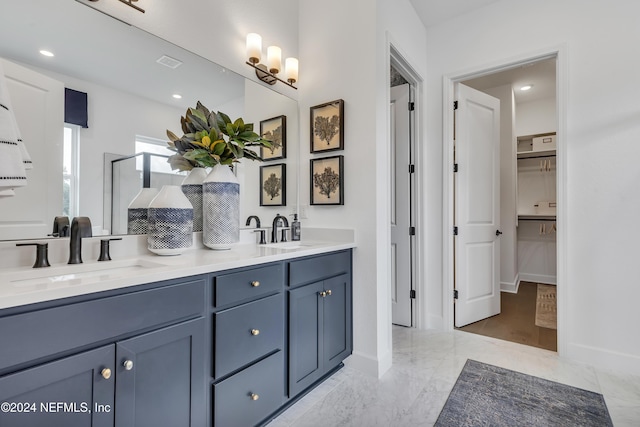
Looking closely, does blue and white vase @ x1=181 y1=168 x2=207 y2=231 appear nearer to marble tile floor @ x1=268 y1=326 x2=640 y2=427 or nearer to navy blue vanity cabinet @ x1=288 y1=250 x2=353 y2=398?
navy blue vanity cabinet @ x1=288 y1=250 x2=353 y2=398

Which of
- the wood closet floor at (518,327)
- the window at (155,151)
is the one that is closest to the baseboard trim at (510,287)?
the wood closet floor at (518,327)

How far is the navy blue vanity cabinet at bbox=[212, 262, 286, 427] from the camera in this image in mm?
1255

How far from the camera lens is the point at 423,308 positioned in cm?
295

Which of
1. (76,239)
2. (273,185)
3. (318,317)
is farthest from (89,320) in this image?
(273,185)

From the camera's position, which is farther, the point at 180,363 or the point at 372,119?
the point at 372,119

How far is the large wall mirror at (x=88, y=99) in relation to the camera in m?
1.18

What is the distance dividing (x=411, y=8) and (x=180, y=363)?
3214 mm

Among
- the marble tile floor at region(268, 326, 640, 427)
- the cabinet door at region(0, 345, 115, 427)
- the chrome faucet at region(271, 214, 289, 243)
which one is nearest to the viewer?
the cabinet door at region(0, 345, 115, 427)

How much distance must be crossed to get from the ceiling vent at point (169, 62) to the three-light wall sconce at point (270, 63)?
1.73 ft

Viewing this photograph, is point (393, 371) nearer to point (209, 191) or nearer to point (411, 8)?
point (209, 191)

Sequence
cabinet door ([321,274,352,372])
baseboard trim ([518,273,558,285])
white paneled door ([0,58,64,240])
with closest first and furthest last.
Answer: white paneled door ([0,58,64,240]) < cabinet door ([321,274,352,372]) < baseboard trim ([518,273,558,285])

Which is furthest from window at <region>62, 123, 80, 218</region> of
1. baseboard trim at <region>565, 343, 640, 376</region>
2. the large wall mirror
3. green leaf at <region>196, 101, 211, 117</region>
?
baseboard trim at <region>565, 343, 640, 376</region>

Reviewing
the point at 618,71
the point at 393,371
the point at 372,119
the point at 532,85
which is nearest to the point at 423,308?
the point at 393,371

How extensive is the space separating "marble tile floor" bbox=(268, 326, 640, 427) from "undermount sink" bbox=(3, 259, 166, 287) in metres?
1.08
